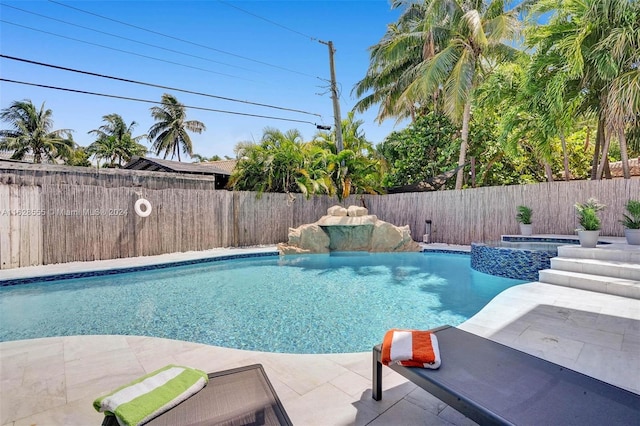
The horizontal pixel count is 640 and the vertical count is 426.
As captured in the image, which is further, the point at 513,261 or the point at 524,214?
the point at 524,214

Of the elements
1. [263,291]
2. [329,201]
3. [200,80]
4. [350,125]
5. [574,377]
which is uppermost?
[200,80]

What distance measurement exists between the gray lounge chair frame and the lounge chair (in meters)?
0.76

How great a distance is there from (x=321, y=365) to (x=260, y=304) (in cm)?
263

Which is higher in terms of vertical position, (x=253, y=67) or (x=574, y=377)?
(x=253, y=67)

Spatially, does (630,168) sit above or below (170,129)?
below

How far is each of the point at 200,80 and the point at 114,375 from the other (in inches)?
430

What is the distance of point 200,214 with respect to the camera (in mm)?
9789

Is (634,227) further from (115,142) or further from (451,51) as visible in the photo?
(115,142)

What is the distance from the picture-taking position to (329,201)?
1250 cm

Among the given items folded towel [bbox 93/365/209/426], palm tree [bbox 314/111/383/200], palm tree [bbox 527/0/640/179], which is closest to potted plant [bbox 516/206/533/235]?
palm tree [bbox 527/0/640/179]

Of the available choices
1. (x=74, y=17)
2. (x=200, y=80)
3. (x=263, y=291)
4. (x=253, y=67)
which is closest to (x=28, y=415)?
(x=263, y=291)

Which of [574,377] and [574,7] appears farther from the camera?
[574,7]

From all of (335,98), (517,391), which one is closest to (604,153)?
(335,98)

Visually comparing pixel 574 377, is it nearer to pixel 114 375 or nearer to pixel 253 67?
pixel 114 375
